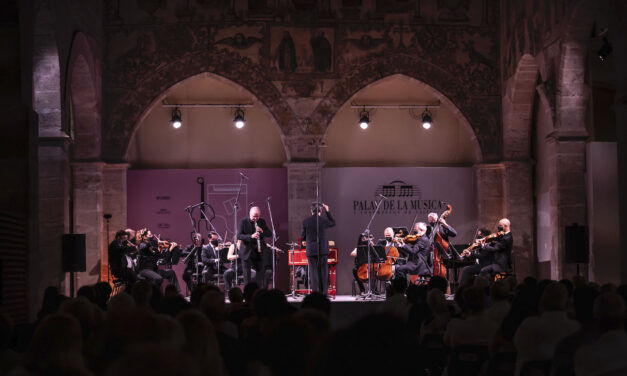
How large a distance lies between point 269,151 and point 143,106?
10.3 feet

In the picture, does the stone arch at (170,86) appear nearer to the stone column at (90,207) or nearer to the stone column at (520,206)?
the stone column at (90,207)

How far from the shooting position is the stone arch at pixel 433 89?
1548 cm

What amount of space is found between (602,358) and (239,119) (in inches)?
529

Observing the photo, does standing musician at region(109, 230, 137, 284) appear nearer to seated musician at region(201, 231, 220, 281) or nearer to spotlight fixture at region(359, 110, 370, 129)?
seated musician at region(201, 231, 220, 281)

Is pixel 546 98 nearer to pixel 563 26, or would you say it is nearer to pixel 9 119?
pixel 563 26

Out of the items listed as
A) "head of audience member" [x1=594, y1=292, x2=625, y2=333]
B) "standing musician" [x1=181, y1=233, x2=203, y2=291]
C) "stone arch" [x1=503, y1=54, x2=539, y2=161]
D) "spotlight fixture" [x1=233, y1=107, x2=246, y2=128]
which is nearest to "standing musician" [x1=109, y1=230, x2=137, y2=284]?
"standing musician" [x1=181, y1=233, x2=203, y2=291]

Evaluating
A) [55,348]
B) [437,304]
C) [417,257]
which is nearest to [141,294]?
[437,304]

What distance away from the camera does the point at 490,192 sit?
615 inches

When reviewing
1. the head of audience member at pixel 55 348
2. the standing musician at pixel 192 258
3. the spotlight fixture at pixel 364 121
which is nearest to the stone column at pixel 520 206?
the spotlight fixture at pixel 364 121

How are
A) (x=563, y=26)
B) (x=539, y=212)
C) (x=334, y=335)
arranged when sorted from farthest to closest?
(x=539, y=212)
(x=563, y=26)
(x=334, y=335)

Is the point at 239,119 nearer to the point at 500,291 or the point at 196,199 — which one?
the point at 196,199

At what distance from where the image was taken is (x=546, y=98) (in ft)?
42.3

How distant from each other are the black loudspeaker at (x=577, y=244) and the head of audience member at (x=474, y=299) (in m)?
6.53

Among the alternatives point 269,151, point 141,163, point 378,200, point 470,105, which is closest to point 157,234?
point 141,163
